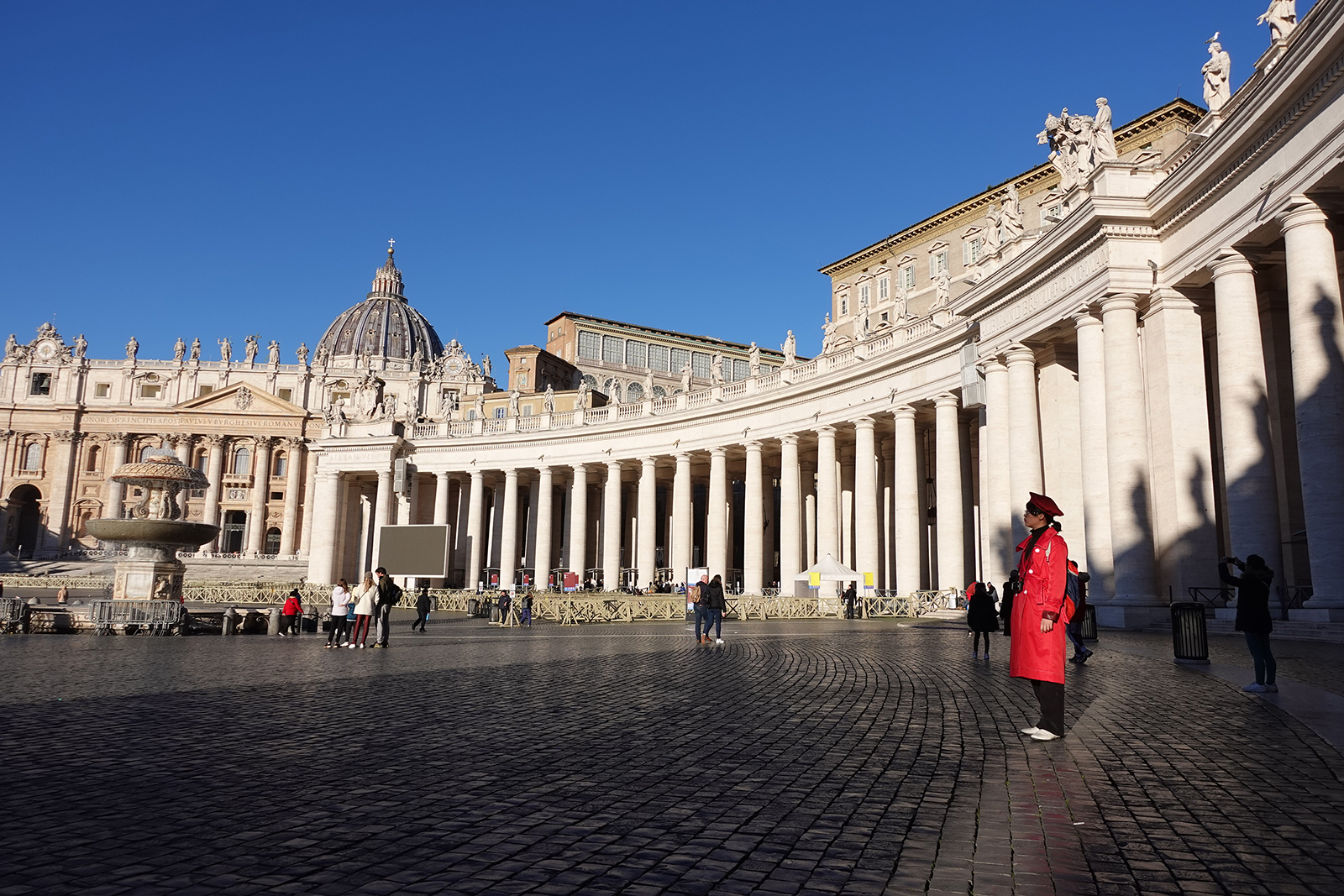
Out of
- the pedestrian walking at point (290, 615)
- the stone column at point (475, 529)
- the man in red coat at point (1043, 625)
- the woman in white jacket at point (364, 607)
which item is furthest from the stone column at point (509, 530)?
the man in red coat at point (1043, 625)

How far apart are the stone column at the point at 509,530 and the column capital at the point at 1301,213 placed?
4830cm

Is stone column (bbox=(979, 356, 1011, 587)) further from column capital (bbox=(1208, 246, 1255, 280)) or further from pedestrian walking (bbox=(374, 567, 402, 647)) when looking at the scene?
pedestrian walking (bbox=(374, 567, 402, 647))

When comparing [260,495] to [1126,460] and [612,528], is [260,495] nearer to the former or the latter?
[612,528]

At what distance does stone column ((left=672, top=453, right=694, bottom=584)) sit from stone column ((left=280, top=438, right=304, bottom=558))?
5849 centimetres

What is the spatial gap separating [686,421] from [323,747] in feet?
149

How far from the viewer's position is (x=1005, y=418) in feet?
98.5

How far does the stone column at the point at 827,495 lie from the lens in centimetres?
4372

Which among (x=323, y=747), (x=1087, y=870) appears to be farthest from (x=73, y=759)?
(x=1087, y=870)

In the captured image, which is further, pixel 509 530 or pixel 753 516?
pixel 509 530

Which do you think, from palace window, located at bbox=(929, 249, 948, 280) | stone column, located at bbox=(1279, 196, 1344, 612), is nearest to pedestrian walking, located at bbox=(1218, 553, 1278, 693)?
stone column, located at bbox=(1279, 196, 1344, 612)

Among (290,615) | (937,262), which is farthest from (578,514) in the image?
(290,615)

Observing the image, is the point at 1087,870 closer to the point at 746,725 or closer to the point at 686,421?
the point at 746,725

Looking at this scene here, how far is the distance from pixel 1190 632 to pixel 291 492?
98.2 metres

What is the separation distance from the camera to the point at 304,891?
162 inches
